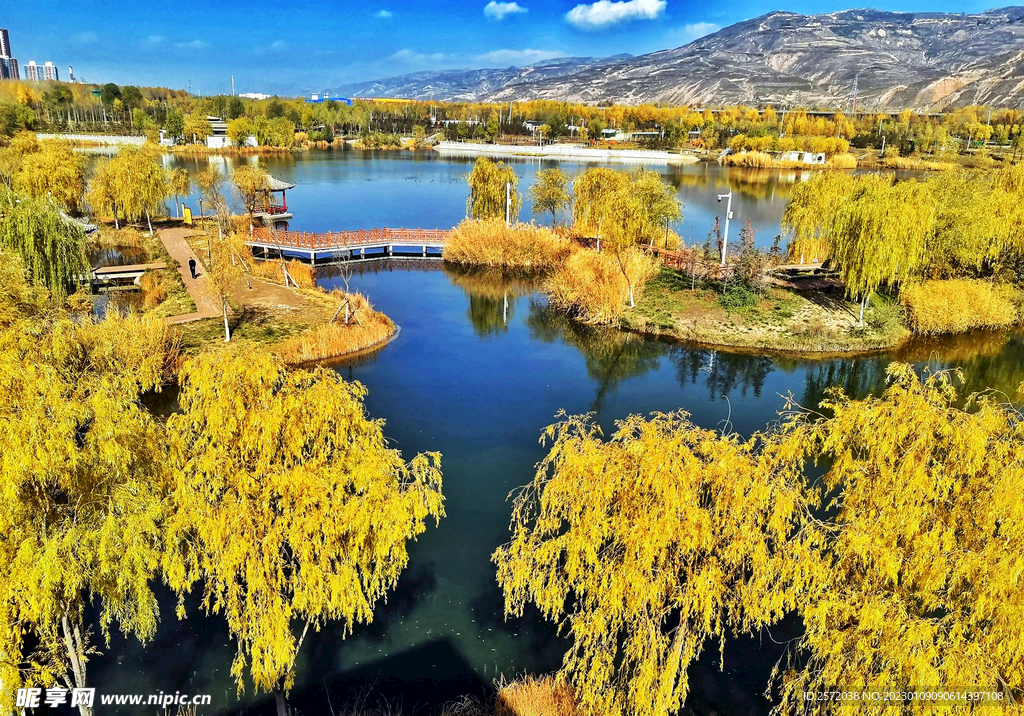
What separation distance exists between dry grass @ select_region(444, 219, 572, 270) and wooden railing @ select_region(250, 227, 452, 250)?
1.97 meters

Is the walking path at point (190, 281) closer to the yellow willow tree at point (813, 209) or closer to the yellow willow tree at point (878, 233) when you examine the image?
the yellow willow tree at point (878, 233)

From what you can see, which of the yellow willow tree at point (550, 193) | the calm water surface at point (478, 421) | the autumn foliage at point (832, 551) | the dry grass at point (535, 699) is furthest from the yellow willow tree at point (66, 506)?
the yellow willow tree at point (550, 193)

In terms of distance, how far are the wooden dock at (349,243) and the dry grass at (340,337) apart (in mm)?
12085

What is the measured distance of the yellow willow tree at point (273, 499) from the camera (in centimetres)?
816

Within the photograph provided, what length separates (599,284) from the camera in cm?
2986

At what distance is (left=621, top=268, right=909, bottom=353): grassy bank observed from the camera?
2722 cm

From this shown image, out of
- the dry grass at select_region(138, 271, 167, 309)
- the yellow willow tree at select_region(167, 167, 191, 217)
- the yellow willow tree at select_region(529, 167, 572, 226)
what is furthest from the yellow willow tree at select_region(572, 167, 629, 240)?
the yellow willow tree at select_region(167, 167, 191, 217)

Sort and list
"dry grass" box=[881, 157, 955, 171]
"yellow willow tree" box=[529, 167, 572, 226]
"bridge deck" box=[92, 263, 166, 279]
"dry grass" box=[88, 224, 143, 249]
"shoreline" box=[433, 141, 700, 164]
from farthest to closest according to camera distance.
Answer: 1. "shoreline" box=[433, 141, 700, 164]
2. "dry grass" box=[881, 157, 955, 171]
3. "yellow willow tree" box=[529, 167, 572, 226]
4. "dry grass" box=[88, 224, 143, 249]
5. "bridge deck" box=[92, 263, 166, 279]

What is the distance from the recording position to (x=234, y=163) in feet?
274

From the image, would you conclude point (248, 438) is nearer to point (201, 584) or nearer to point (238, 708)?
point (238, 708)

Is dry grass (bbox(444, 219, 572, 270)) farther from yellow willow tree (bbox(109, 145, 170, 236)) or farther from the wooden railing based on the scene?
yellow willow tree (bbox(109, 145, 170, 236))

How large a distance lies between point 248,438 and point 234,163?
85.2m

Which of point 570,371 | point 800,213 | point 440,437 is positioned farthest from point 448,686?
point 800,213

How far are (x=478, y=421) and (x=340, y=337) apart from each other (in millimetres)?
7639
